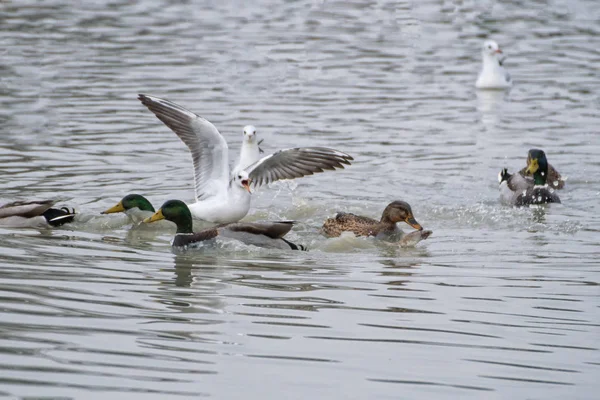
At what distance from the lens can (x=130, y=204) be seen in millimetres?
12750

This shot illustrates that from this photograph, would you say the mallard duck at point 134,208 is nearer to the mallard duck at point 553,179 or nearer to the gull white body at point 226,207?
the gull white body at point 226,207

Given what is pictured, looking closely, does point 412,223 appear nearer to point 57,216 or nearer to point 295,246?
point 295,246

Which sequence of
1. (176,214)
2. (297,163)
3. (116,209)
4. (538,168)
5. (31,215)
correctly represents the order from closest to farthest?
(176,214), (31,215), (116,209), (297,163), (538,168)

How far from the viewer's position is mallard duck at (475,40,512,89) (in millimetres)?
22562

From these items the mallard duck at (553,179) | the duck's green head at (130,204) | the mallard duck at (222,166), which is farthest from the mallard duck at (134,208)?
the mallard duck at (553,179)

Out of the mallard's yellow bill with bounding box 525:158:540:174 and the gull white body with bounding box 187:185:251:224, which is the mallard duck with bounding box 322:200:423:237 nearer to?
the gull white body with bounding box 187:185:251:224

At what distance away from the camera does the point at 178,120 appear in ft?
44.2

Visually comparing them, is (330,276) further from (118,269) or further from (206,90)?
(206,90)

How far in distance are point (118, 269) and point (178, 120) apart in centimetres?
378

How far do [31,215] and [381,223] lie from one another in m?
3.53

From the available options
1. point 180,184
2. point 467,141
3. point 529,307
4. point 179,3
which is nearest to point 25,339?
point 529,307

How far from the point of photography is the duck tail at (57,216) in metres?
12.2

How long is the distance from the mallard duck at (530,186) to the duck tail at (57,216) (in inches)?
203

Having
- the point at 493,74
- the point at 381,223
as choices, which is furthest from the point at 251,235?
the point at 493,74
